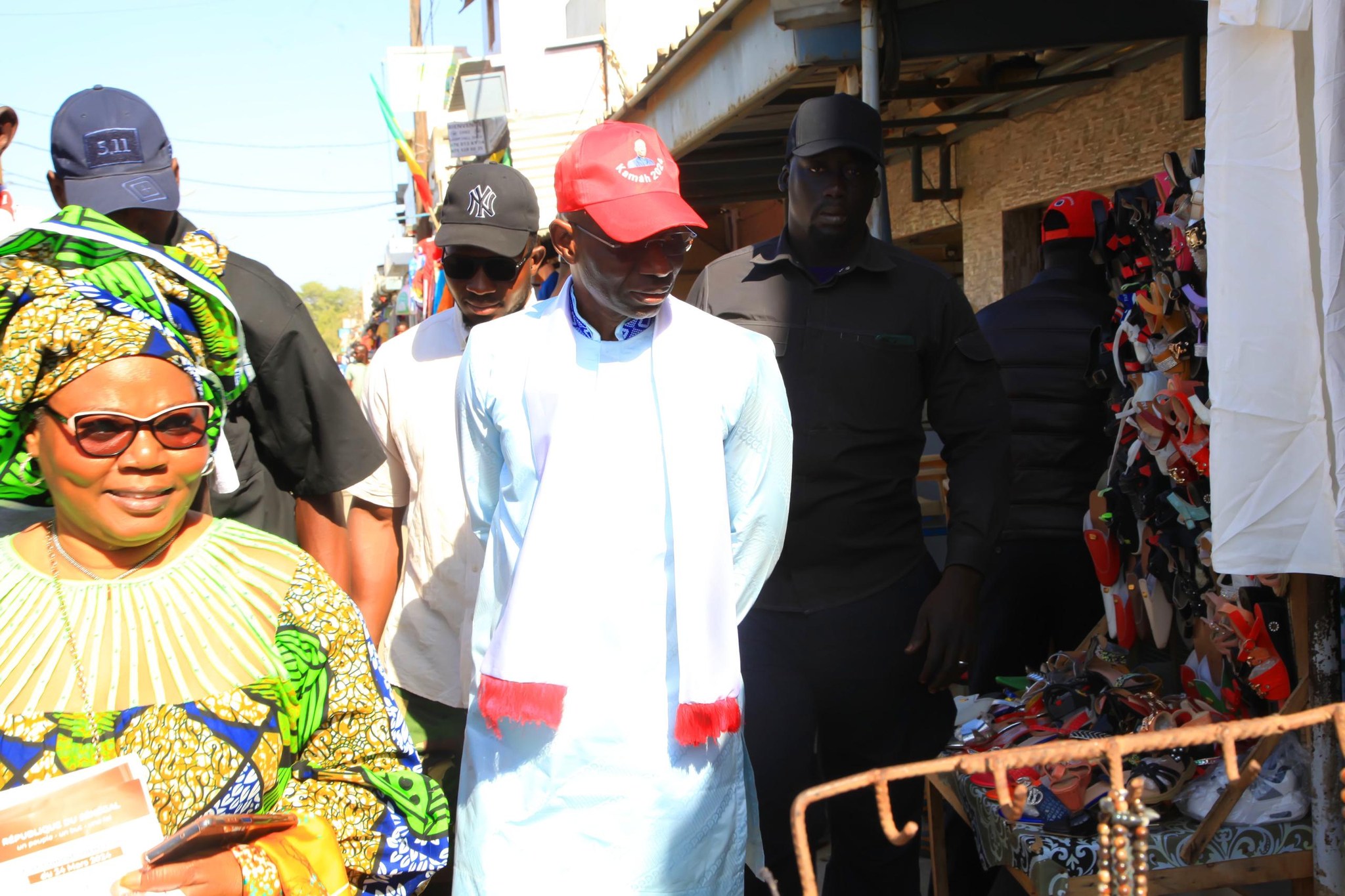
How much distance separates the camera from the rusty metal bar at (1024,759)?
45.2 inches

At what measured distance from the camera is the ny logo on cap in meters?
3.57

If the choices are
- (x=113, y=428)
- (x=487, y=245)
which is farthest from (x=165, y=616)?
(x=487, y=245)

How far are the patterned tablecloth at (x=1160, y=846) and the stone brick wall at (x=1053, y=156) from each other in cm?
338

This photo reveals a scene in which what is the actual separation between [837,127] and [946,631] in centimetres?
137

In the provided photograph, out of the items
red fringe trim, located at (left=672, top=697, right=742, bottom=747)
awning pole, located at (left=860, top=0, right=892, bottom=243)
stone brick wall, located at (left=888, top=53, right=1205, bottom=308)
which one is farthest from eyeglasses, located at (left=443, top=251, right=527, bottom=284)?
stone brick wall, located at (left=888, top=53, right=1205, bottom=308)

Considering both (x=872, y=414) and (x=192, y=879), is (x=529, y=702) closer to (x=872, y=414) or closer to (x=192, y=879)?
(x=192, y=879)

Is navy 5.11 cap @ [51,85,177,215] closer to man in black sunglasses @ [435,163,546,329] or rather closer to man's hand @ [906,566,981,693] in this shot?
man in black sunglasses @ [435,163,546,329]

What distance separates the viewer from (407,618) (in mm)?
3439

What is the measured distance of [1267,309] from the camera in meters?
2.64

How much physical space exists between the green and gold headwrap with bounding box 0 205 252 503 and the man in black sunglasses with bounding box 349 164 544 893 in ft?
3.88

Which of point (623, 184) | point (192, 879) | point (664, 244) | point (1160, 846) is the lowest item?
point (1160, 846)

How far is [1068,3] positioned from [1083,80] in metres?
2.19

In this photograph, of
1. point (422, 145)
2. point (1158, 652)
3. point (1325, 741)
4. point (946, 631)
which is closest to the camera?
point (1325, 741)

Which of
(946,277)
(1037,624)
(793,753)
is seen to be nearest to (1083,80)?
(1037,624)
